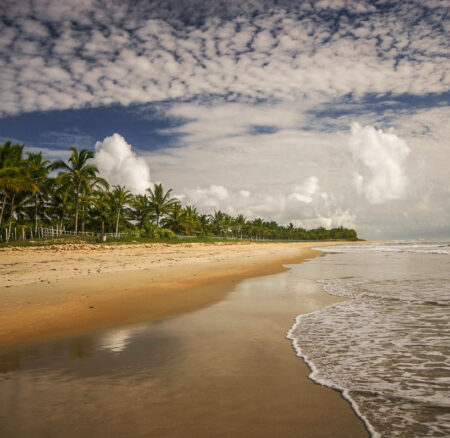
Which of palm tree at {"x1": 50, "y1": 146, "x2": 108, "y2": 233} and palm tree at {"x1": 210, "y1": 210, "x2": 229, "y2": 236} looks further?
palm tree at {"x1": 210, "y1": 210, "x2": 229, "y2": 236}

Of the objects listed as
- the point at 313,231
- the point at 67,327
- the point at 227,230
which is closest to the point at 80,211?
the point at 67,327

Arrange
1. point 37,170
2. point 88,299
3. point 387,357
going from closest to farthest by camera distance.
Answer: point 387,357 < point 88,299 < point 37,170

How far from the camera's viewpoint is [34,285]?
925 centimetres

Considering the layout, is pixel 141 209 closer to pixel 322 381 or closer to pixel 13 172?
pixel 13 172

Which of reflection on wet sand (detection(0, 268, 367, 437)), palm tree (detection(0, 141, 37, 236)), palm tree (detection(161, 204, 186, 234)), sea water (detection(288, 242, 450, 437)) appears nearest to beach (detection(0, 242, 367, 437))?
reflection on wet sand (detection(0, 268, 367, 437))

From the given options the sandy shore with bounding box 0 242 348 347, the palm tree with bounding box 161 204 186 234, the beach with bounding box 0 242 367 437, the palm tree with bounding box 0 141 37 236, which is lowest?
the sandy shore with bounding box 0 242 348 347

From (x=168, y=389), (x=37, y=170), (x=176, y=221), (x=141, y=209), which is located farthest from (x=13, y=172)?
(x=176, y=221)

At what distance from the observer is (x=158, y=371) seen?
3.58m

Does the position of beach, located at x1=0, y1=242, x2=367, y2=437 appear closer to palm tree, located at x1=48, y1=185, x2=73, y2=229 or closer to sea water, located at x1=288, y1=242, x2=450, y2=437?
sea water, located at x1=288, y1=242, x2=450, y2=437

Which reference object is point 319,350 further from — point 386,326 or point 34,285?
point 34,285

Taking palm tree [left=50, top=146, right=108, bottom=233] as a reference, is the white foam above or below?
below

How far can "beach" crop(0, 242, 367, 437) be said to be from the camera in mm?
2553

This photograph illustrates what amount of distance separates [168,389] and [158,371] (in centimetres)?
50

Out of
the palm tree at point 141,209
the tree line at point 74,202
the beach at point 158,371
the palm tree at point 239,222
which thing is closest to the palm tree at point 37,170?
the tree line at point 74,202
